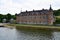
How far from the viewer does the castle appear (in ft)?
312

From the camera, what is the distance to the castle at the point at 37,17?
9507cm

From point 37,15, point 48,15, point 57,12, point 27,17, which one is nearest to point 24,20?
point 27,17

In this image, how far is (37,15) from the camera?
102 metres

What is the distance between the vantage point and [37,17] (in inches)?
4018

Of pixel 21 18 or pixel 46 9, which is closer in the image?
pixel 46 9

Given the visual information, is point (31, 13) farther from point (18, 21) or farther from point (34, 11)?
point (18, 21)

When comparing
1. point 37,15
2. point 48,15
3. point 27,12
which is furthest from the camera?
point 27,12

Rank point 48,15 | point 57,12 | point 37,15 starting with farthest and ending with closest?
point 57,12
point 37,15
point 48,15

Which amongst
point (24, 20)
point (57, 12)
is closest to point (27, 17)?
point (24, 20)

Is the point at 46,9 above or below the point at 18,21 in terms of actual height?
above

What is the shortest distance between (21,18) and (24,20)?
11.2 feet

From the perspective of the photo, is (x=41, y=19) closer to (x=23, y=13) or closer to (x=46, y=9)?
(x=46, y=9)

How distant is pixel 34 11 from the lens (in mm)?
104375

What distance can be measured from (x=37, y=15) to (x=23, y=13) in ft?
42.7
